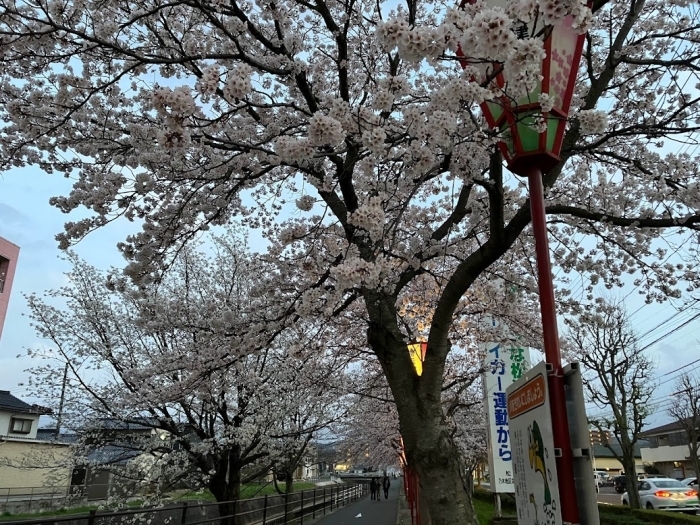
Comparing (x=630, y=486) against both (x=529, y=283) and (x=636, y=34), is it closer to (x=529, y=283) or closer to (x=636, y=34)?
(x=529, y=283)

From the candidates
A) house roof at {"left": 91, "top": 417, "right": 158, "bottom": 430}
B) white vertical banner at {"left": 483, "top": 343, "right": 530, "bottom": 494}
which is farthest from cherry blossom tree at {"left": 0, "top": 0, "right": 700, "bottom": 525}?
house roof at {"left": 91, "top": 417, "right": 158, "bottom": 430}

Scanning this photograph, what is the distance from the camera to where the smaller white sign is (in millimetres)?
1854

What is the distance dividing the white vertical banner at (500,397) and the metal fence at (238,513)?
4.69 meters

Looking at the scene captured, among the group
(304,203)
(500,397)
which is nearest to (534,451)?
(304,203)

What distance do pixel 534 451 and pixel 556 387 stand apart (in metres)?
0.36

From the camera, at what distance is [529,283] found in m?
6.81

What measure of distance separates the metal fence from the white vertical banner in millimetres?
4692

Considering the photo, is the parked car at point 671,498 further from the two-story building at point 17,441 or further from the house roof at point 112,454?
the two-story building at point 17,441

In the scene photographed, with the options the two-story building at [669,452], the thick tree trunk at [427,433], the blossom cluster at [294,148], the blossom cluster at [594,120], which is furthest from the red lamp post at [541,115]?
the two-story building at [669,452]

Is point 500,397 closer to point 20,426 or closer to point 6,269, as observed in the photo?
point 6,269

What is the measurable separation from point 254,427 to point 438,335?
22.8 ft

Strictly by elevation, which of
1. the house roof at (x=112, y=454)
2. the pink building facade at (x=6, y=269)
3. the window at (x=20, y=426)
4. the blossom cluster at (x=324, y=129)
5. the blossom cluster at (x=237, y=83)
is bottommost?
the house roof at (x=112, y=454)

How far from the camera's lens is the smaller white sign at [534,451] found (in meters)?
1.85

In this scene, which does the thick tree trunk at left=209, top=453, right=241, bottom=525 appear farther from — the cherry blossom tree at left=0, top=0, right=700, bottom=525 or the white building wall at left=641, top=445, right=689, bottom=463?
the white building wall at left=641, top=445, right=689, bottom=463
